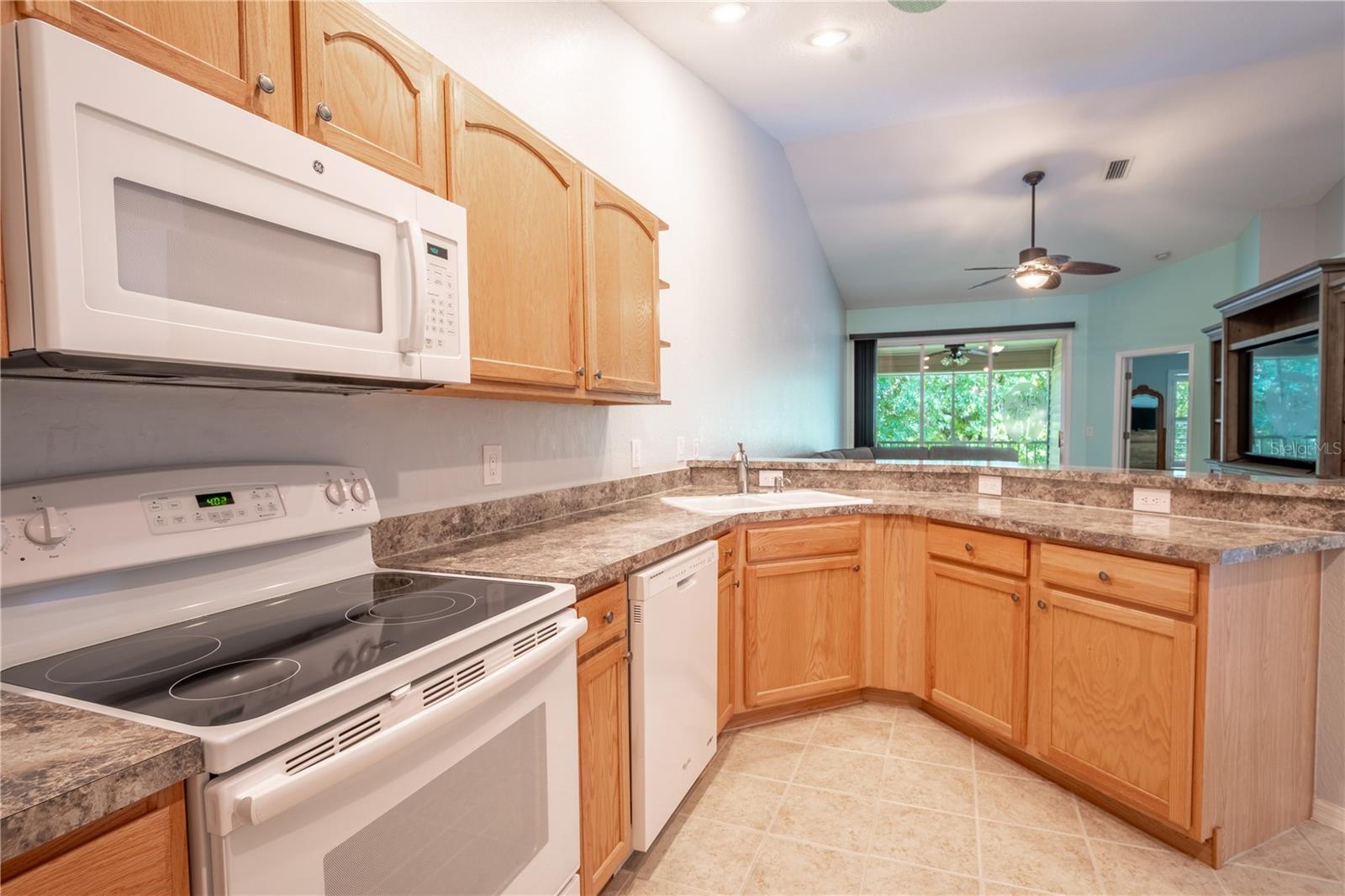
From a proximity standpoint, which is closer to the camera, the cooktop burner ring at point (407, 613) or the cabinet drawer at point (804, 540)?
the cooktop burner ring at point (407, 613)

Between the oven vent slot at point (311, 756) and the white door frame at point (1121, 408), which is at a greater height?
the white door frame at point (1121, 408)

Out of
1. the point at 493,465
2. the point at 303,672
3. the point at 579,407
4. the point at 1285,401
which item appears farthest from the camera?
the point at 1285,401

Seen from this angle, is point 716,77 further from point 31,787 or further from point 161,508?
point 31,787

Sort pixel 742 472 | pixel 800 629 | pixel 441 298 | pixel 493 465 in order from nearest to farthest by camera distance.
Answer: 1. pixel 441 298
2. pixel 493 465
3. pixel 800 629
4. pixel 742 472

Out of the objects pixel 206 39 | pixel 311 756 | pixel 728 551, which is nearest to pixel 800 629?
pixel 728 551

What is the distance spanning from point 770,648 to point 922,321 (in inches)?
274

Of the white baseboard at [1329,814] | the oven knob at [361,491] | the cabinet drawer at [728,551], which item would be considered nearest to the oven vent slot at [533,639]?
the oven knob at [361,491]

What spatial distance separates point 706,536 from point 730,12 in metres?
2.36

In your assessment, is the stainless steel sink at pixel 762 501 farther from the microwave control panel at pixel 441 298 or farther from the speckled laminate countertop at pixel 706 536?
the microwave control panel at pixel 441 298

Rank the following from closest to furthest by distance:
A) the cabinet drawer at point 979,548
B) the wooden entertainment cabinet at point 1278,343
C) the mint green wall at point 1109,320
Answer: the cabinet drawer at point 979,548, the wooden entertainment cabinet at point 1278,343, the mint green wall at point 1109,320

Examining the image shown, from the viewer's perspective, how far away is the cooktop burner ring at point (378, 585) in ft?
4.52

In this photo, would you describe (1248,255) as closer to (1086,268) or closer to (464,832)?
(1086,268)

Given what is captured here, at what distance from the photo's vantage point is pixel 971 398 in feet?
28.2

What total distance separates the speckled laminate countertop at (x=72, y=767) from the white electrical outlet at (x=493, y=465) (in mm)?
1286
